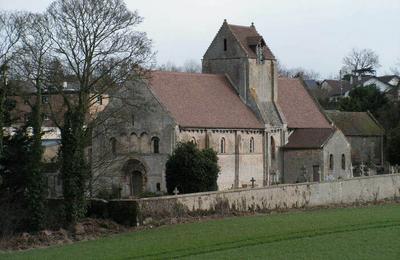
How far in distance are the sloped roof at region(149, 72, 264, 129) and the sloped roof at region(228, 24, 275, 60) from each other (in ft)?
9.71

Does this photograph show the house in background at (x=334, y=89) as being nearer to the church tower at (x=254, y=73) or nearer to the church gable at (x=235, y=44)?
the church tower at (x=254, y=73)

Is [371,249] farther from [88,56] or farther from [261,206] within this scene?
[88,56]

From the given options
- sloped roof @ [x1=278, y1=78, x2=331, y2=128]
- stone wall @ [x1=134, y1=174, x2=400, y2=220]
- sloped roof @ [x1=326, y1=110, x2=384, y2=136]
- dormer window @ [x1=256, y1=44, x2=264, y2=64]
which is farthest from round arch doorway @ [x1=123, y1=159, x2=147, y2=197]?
sloped roof @ [x1=326, y1=110, x2=384, y2=136]

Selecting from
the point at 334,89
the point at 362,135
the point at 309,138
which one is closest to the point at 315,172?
the point at 309,138

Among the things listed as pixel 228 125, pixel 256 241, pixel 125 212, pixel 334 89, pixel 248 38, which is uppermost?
pixel 334 89

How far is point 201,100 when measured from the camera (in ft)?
197

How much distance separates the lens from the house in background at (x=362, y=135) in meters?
79.6

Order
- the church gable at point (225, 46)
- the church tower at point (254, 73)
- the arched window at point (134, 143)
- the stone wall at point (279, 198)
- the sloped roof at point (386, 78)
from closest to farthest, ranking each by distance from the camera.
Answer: the stone wall at point (279, 198) → the arched window at point (134, 143) → the church tower at point (254, 73) → the church gable at point (225, 46) → the sloped roof at point (386, 78)

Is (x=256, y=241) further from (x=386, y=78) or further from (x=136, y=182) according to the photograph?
(x=386, y=78)

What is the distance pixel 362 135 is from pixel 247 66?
20363 millimetres

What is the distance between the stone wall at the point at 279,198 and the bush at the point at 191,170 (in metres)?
6.27

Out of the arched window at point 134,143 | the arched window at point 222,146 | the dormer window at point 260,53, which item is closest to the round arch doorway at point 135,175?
the arched window at point 134,143

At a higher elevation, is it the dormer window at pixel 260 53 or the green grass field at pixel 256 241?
the dormer window at pixel 260 53

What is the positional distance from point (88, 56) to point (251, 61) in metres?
22.3
